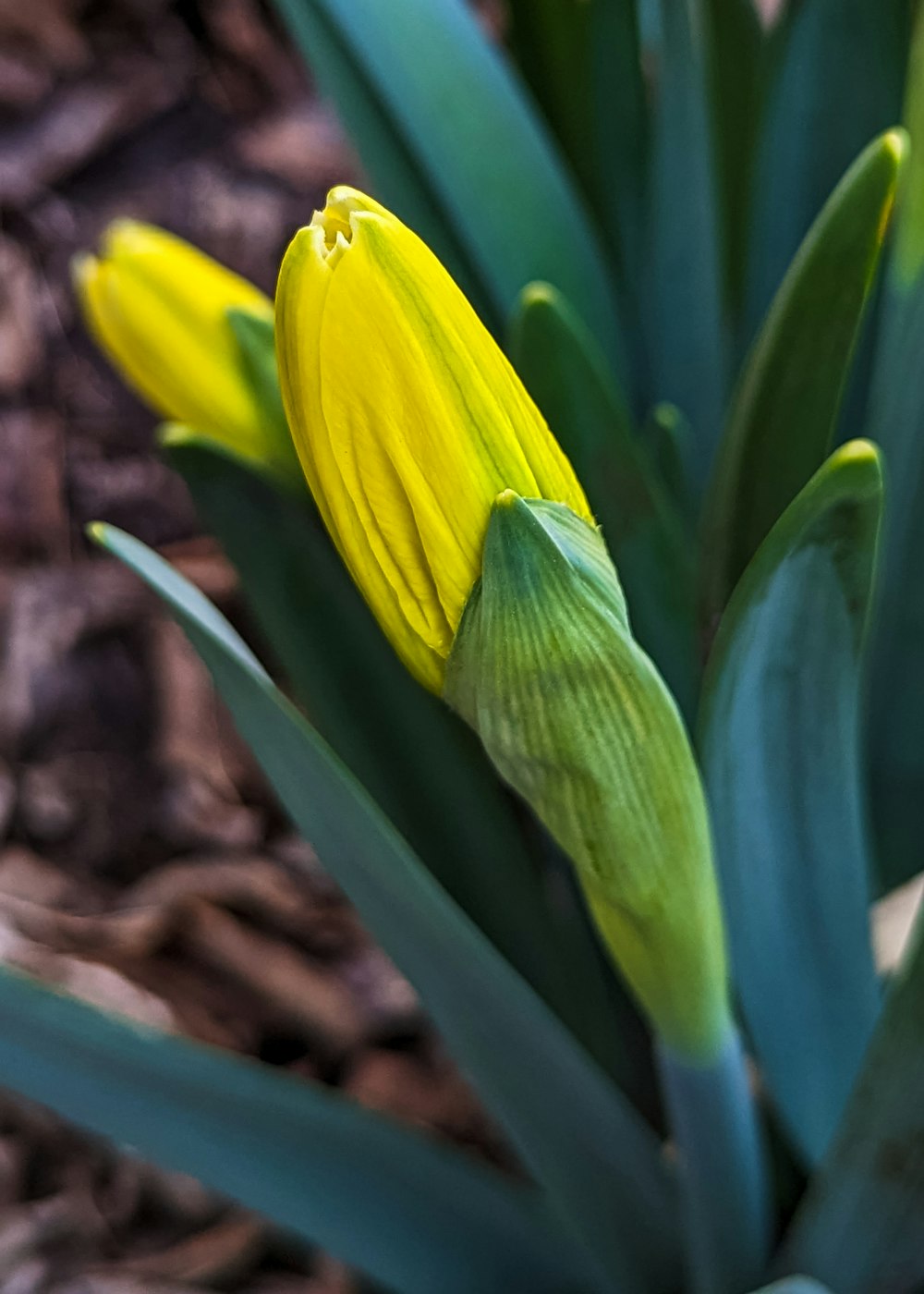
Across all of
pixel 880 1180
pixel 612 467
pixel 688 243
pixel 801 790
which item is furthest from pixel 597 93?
pixel 880 1180

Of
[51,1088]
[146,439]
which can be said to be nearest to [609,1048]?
[51,1088]

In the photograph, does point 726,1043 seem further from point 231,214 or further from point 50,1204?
point 231,214

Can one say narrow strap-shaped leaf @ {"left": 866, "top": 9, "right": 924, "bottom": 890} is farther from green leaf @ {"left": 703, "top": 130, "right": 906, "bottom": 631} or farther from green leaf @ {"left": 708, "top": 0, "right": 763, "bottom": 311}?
green leaf @ {"left": 708, "top": 0, "right": 763, "bottom": 311}

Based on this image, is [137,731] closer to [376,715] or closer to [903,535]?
[376,715]

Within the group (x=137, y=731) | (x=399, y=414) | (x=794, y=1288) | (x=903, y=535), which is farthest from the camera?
(x=137, y=731)

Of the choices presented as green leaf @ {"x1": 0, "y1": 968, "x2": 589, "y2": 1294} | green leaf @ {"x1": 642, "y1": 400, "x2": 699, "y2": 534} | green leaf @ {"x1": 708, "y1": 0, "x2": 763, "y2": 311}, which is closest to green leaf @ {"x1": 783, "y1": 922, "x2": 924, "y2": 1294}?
green leaf @ {"x1": 0, "y1": 968, "x2": 589, "y2": 1294}

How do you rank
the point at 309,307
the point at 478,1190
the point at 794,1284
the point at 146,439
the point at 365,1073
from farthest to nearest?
the point at 146,439
the point at 365,1073
the point at 478,1190
the point at 794,1284
the point at 309,307

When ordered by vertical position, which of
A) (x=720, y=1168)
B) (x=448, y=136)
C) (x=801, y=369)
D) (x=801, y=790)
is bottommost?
(x=720, y=1168)

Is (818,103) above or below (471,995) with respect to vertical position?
above
